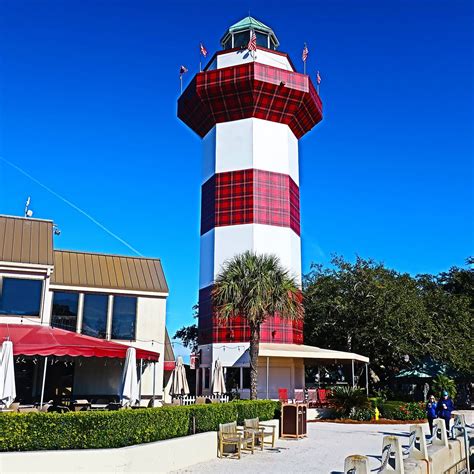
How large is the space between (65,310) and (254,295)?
790 cm

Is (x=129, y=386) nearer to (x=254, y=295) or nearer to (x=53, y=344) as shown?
(x=53, y=344)

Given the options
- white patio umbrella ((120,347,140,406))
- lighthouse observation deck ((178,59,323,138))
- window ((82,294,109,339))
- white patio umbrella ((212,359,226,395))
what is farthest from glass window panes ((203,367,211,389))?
white patio umbrella ((120,347,140,406))

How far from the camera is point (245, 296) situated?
77.2 feet

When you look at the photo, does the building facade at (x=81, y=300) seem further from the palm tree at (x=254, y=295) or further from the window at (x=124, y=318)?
the palm tree at (x=254, y=295)

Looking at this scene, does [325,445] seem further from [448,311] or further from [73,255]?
[448,311]

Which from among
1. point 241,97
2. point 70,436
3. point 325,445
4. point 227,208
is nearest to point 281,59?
point 241,97

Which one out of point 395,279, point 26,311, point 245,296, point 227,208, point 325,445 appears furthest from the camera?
point 395,279

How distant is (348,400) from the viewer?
25641mm

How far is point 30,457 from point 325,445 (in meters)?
9.33

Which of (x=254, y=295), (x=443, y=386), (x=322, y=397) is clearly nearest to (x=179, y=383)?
(x=254, y=295)

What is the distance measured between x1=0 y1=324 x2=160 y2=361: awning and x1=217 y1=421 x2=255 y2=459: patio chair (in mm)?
4341

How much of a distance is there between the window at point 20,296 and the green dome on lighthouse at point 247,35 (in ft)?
78.9

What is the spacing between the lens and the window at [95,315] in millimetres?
23594

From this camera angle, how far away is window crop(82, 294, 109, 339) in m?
23.6
